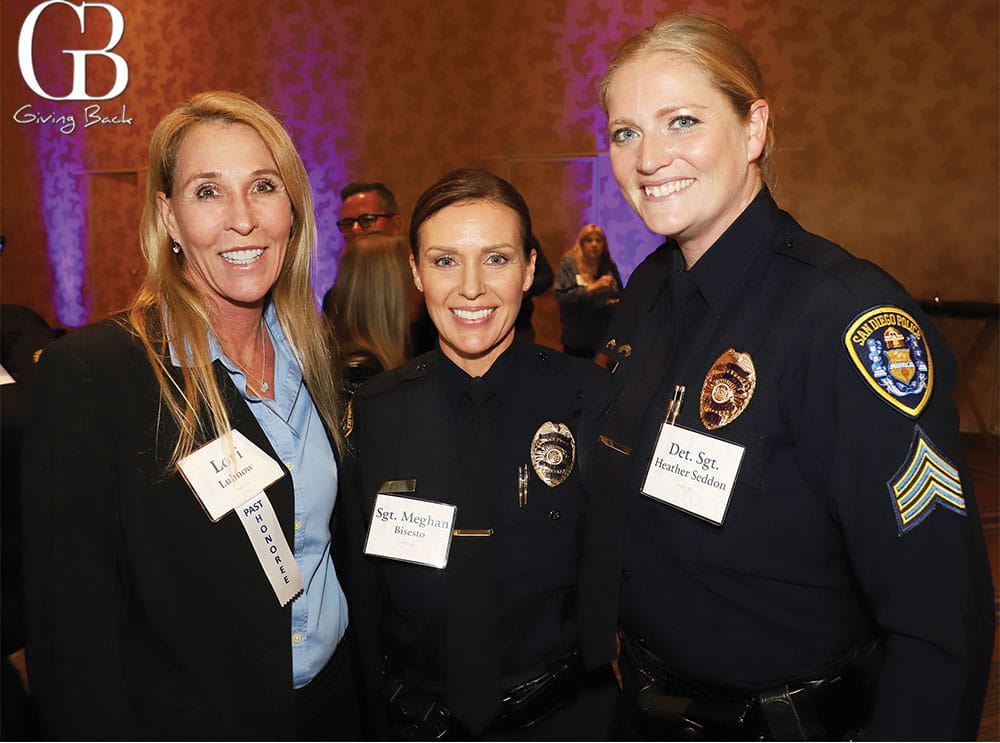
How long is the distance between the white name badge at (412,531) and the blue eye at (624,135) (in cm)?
82

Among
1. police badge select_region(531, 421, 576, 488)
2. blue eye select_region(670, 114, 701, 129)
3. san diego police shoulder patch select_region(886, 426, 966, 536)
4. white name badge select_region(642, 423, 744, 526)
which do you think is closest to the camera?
san diego police shoulder patch select_region(886, 426, 966, 536)

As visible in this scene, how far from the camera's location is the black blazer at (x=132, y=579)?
1.42 meters

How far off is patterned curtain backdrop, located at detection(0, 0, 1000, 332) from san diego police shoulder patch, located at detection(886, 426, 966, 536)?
6359mm

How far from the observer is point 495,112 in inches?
342

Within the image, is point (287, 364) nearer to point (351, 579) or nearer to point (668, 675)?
point (351, 579)

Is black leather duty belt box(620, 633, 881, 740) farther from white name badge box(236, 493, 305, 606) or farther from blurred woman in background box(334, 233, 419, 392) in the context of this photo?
blurred woman in background box(334, 233, 419, 392)

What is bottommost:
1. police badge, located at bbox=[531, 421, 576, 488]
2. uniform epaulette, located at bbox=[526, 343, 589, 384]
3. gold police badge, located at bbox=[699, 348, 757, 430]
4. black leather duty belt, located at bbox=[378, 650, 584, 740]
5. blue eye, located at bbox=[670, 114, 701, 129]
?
black leather duty belt, located at bbox=[378, 650, 584, 740]

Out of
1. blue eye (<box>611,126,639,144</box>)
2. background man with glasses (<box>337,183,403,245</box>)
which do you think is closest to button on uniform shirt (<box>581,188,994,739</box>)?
blue eye (<box>611,126,639,144</box>)

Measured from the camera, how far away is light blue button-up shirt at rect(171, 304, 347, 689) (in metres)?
1.71

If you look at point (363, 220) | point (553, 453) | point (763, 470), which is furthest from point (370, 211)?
point (763, 470)

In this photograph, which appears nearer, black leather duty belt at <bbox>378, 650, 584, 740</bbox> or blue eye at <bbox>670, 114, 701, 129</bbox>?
blue eye at <bbox>670, 114, 701, 129</bbox>

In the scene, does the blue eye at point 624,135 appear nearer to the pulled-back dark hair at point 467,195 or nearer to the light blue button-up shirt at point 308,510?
the pulled-back dark hair at point 467,195

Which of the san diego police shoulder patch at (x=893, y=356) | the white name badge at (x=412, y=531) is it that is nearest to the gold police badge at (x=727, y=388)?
the san diego police shoulder patch at (x=893, y=356)

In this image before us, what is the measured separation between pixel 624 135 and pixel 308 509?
38.6 inches
